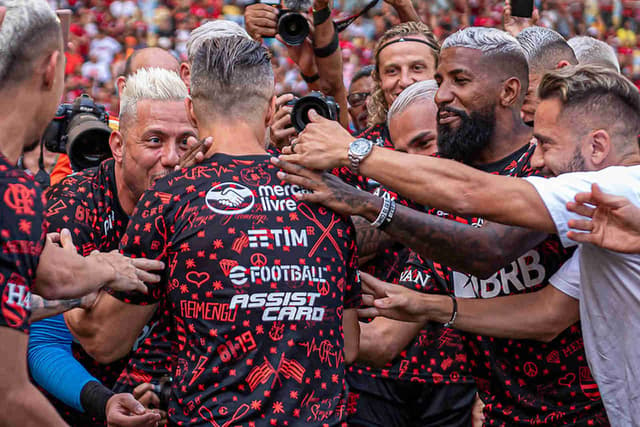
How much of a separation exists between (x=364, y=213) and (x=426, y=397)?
179 centimetres

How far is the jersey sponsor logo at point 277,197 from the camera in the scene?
2820 millimetres

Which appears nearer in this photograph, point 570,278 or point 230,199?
point 230,199

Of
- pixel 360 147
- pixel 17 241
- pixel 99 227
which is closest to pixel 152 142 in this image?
pixel 99 227

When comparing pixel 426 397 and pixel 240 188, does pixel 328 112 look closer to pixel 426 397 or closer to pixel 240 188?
pixel 240 188

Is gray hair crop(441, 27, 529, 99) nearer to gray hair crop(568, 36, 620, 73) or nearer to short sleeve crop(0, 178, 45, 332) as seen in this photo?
gray hair crop(568, 36, 620, 73)

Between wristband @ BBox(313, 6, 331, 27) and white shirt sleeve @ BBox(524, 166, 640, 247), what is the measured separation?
8.35 feet

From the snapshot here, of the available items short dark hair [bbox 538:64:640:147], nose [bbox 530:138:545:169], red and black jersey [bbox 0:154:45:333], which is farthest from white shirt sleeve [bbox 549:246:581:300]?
red and black jersey [bbox 0:154:45:333]

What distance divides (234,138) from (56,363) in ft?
4.52

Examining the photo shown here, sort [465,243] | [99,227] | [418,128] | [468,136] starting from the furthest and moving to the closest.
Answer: [418,128]
[468,136]
[99,227]
[465,243]

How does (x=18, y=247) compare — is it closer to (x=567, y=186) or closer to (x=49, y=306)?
(x=49, y=306)

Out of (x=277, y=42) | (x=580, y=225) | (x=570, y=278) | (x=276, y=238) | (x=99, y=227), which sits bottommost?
(x=277, y=42)

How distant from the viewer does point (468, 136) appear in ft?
13.0

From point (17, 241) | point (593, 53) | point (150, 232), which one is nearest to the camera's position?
point (17, 241)

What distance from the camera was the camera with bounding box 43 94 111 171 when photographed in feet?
13.7
